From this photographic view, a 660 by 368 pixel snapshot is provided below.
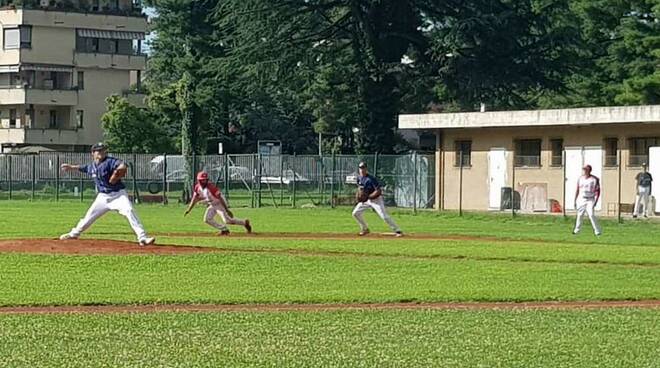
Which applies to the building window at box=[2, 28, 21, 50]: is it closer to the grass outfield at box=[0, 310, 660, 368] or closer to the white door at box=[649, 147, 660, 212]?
the white door at box=[649, 147, 660, 212]

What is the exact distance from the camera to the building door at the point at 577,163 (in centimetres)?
4706

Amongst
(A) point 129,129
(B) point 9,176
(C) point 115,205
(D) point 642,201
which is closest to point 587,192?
(D) point 642,201

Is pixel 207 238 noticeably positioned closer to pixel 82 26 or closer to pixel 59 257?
pixel 59 257

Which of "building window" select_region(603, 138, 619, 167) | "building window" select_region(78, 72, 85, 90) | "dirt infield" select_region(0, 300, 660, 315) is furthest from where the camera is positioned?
"building window" select_region(78, 72, 85, 90)

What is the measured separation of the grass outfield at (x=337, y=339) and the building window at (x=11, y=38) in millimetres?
79633

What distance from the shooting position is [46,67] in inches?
3681

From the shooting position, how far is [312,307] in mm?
16859

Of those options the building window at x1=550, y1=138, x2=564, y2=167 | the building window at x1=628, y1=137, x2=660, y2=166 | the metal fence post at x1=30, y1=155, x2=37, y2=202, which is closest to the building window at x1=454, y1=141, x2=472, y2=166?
the building window at x1=550, y1=138, x2=564, y2=167

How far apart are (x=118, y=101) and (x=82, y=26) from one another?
14974 mm

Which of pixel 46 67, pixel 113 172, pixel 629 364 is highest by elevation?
pixel 46 67

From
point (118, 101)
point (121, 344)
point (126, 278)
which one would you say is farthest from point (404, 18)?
point (121, 344)

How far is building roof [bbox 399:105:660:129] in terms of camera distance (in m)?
45.0

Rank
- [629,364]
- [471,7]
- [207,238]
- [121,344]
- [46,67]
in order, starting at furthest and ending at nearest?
[46,67] < [471,7] < [207,238] < [121,344] < [629,364]

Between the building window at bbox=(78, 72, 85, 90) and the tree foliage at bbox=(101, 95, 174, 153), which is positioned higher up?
the building window at bbox=(78, 72, 85, 90)
